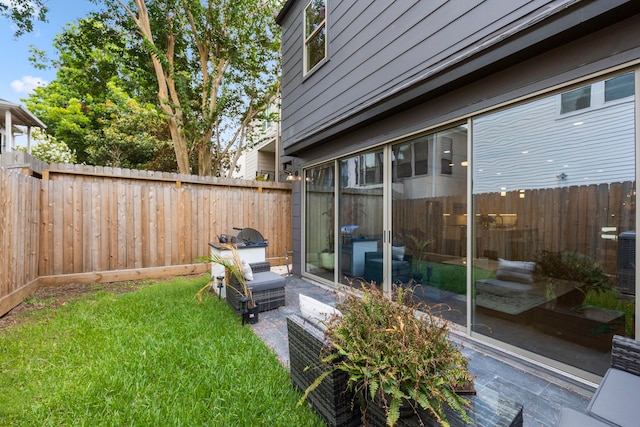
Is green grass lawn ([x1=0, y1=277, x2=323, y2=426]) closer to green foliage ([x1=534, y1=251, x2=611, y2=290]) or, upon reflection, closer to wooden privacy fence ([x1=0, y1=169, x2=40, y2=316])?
wooden privacy fence ([x1=0, y1=169, x2=40, y2=316])

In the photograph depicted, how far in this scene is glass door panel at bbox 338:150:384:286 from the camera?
406 centimetres

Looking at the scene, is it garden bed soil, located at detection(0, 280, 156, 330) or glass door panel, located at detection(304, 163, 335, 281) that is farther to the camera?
glass door panel, located at detection(304, 163, 335, 281)

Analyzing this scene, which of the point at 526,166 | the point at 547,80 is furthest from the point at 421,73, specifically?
the point at 526,166

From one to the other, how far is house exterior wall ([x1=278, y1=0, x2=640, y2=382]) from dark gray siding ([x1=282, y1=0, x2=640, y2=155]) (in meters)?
0.01

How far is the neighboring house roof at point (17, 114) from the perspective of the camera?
6406 mm

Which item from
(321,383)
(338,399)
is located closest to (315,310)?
(321,383)

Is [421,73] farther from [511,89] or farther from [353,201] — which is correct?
[353,201]

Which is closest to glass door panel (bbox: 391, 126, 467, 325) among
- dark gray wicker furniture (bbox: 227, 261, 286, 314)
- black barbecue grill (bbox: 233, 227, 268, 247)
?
dark gray wicker furniture (bbox: 227, 261, 286, 314)

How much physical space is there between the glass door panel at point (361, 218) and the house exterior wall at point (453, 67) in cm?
26


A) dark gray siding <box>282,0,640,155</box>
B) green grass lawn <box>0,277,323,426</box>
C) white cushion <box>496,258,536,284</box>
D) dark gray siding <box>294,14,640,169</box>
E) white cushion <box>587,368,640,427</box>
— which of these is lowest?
green grass lawn <box>0,277,323,426</box>

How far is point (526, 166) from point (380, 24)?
2579 millimetres

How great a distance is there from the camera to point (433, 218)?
10.8 feet

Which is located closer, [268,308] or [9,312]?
[9,312]

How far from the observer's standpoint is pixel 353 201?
4.57 metres
